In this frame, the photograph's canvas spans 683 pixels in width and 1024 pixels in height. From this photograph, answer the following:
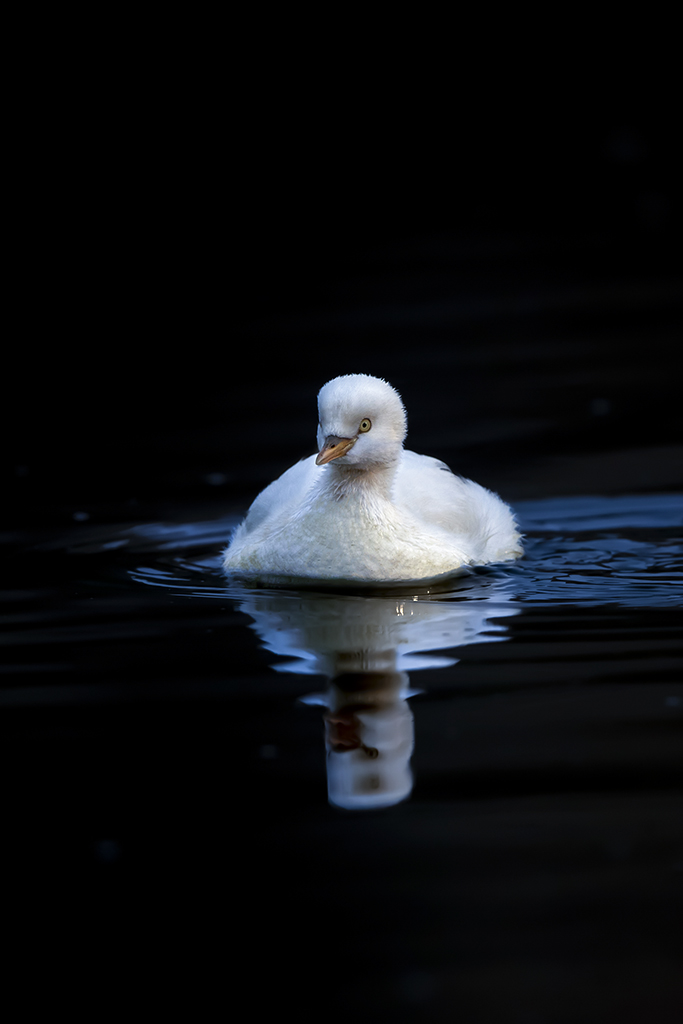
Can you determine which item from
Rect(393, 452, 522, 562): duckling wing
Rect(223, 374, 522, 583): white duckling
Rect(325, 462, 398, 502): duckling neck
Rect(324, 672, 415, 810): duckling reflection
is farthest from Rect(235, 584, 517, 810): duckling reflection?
Rect(393, 452, 522, 562): duckling wing

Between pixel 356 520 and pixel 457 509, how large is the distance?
0.78 m

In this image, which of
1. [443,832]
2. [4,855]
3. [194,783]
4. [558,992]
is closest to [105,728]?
[194,783]

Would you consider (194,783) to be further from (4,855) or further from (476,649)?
(476,649)

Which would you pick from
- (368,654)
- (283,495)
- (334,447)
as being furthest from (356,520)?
(368,654)

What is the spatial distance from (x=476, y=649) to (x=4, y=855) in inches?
82.2

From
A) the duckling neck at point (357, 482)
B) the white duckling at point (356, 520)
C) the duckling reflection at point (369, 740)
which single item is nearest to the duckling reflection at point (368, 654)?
the duckling reflection at point (369, 740)

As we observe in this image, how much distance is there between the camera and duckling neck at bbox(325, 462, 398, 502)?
6.88 m

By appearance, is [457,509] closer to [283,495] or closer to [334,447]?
[283,495]

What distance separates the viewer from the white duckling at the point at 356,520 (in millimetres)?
6621

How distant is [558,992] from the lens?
3406mm

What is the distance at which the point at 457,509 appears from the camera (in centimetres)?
739

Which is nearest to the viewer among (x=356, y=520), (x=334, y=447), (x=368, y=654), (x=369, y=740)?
(x=369, y=740)

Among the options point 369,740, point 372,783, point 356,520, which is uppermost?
point 356,520

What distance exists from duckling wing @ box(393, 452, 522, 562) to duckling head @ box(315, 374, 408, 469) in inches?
17.4
